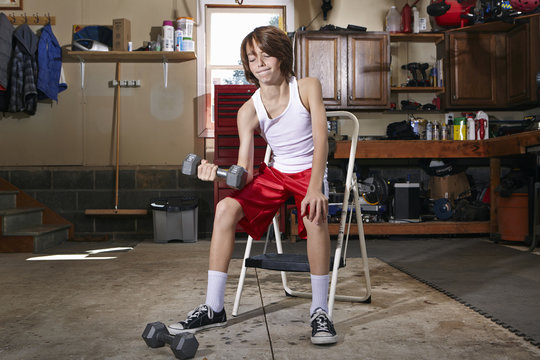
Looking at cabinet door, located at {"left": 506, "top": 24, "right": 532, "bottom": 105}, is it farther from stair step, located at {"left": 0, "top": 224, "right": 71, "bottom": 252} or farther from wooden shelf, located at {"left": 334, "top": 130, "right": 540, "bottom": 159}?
stair step, located at {"left": 0, "top": 224, "right": 71, "bottom": 252}

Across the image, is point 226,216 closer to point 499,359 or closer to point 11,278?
point 499,359

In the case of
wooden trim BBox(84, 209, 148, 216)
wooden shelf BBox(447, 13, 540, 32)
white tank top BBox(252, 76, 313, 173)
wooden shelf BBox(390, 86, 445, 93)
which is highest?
wooden shelf BBox(447, 13, 540, 32)

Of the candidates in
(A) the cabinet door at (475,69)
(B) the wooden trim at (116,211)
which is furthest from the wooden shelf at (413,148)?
(B) the wooden trim at (116,211)

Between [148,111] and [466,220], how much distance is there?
3309 millimetres

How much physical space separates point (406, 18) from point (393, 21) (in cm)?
13

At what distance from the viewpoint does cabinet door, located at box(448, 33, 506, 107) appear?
193 inches

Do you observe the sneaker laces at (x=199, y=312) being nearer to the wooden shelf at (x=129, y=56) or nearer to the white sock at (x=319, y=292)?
the white sock at (x=319, y=292)

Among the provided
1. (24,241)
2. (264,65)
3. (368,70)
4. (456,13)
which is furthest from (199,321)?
(456,13)

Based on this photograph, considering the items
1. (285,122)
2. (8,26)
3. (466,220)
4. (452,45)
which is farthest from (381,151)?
(8,26)

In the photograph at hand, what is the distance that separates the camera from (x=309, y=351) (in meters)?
1.42

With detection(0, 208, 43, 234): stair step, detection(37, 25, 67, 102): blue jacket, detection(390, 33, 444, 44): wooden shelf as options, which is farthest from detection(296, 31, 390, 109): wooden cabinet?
detection(0, 208, 43, 234): stair step

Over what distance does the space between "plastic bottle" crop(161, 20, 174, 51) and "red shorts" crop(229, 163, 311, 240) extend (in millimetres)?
3516

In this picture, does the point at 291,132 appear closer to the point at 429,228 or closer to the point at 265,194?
the point at 265,194

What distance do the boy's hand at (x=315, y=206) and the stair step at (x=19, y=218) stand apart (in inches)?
128
